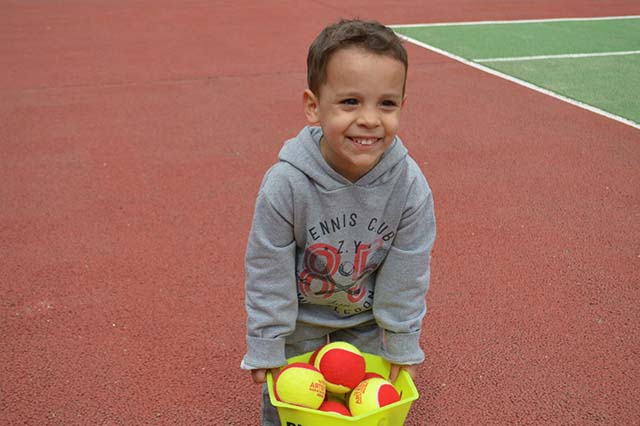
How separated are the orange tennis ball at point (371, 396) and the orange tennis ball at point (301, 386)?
10 cm

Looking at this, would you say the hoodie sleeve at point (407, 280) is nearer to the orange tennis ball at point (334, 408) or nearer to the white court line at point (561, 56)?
the orange tennis ball at point (334, 408)

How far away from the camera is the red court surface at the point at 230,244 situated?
2.94 metres

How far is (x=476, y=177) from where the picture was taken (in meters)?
5.15

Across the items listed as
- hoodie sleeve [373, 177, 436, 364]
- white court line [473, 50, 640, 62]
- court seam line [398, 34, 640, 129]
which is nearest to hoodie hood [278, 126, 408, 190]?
hoodie sleeve [373, 177, 436, 364]

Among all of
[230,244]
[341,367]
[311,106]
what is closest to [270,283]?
[341,367]

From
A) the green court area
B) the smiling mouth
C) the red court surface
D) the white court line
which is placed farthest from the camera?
the white court line

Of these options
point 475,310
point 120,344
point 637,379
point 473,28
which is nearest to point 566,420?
point 637,379

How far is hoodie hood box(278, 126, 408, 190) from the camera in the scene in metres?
2.18

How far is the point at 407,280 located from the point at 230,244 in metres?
1.98

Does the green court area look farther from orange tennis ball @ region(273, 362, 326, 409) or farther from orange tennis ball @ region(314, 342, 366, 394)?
orange tennis ball @ region(273, 362, 326, 409)

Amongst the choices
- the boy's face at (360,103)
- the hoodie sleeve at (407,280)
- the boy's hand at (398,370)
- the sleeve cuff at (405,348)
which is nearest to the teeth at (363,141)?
the boy's face at (360,103)

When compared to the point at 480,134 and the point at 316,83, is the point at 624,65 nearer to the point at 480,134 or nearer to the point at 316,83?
the point at 480,134

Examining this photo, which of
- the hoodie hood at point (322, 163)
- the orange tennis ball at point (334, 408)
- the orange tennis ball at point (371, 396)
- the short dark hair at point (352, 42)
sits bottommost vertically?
the orange tennis ball at point (334, 408)

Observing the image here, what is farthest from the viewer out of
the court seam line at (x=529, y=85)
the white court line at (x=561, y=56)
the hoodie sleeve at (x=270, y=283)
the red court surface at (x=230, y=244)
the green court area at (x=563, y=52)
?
the white court line at (x=561, y=56)
